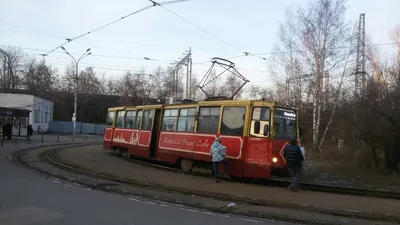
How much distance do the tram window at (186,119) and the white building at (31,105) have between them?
47278 mm

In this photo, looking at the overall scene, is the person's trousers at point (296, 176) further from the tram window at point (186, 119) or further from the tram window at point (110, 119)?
the tram window at point (110, 119)

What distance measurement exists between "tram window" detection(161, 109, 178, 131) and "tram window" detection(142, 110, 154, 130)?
1.16 metres

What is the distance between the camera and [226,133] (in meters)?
15.0

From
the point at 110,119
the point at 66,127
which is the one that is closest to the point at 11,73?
the point at 66,127

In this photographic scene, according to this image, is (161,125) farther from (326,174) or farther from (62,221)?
(62,221)

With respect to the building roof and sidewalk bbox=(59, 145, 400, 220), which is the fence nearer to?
the building roof

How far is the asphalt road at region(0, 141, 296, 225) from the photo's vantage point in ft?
26.0

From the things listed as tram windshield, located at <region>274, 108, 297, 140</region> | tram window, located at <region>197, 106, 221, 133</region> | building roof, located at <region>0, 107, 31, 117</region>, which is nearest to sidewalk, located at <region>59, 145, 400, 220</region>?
tram window, located at <region>197, 106, 221, 133</region>

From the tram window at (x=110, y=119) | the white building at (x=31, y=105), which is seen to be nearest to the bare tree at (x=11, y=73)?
the white building at (x=31, y=105)

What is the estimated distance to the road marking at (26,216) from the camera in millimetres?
7656

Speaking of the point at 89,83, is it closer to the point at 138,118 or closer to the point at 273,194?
the point at 138,118

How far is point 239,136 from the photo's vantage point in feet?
47.4

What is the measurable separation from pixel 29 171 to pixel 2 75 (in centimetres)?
6657

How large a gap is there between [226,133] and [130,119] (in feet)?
30.2
